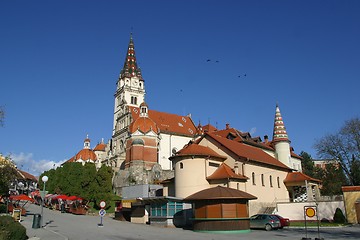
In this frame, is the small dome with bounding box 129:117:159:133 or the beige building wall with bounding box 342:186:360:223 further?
the small dome with bounding box 129:117:159:133

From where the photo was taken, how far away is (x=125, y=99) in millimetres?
90188

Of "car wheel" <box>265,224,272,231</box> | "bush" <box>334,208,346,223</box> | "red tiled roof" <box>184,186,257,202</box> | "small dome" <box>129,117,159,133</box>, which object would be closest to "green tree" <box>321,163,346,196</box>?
"bush" <box>334,208,346,223</box>

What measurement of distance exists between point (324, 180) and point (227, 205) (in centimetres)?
4385

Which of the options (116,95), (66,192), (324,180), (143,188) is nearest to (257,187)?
(143,188)

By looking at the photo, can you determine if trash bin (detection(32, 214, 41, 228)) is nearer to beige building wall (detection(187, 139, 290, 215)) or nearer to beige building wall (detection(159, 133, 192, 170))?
beige building wall (detection(187, 139, 290, 215))

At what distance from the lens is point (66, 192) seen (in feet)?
193

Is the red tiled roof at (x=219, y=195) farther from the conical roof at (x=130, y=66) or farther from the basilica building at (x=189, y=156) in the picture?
the conical roof at (x=130, y=66)

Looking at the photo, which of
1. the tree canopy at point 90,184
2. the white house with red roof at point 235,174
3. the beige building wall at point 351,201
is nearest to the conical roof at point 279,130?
the white house with red roof at point 235,174

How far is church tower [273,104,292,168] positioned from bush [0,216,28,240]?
4651 centimetres

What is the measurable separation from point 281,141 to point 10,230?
48313mm

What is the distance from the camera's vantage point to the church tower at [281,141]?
5622cm

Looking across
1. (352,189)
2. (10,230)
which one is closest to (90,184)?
(352,189)

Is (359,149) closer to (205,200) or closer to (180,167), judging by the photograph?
(180,167)

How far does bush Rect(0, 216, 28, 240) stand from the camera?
51.5 ft
